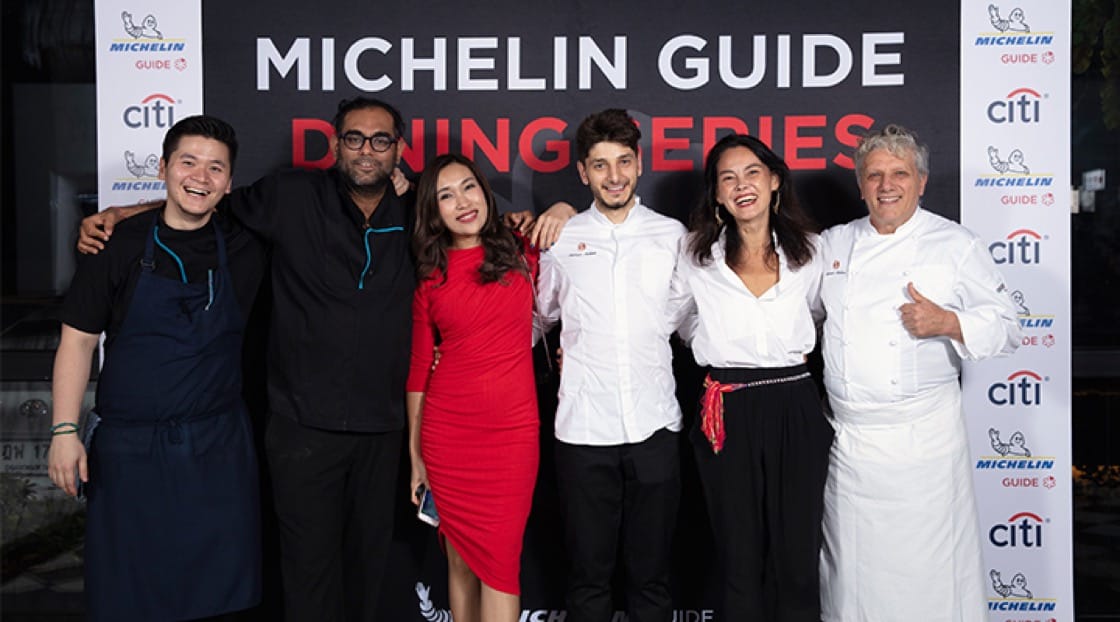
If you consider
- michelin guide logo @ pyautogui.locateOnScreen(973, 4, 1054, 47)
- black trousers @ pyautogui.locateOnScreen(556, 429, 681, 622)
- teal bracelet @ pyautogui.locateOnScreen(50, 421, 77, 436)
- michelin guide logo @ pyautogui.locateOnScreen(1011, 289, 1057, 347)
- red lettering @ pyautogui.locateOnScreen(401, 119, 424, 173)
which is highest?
michelin guide logo @ pyautogui.locateOnScreen(973, 4, 1054, 47)

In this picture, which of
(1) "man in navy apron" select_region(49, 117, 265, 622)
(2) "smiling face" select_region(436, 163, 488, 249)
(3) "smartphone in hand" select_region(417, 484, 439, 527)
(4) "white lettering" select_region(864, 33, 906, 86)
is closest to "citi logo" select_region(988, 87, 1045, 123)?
(4) "white lettering" select_region(864, 33, 906, 86)

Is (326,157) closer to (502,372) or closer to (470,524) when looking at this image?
(502,372)

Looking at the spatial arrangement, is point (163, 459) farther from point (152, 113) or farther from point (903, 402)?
point (903, 402)

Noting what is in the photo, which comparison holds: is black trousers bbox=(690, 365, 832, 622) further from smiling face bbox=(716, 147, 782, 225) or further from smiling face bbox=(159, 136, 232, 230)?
smiling face bbox=(159, 136, 232, 230)

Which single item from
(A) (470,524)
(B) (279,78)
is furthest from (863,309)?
(B) (279,78)

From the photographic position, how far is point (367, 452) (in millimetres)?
2588

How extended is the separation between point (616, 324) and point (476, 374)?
47cm

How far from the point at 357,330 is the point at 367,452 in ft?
1.30

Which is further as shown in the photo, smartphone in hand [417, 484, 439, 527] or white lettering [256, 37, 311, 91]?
white lettering [256, 37, 311, 91]

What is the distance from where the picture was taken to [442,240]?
8.45 feet

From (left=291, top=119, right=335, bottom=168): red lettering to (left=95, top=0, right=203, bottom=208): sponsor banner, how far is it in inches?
15.8

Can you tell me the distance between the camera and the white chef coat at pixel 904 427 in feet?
8.20

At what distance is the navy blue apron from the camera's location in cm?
237

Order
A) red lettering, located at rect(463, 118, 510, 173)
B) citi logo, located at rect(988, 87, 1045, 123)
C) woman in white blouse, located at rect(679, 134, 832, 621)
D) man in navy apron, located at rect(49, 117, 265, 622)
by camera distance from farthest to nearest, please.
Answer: red lettering, located at rect(463, 118, 510, 173), citi logo, located at rect(988, 87, 1045, 123), woman in white blouse, located at rect(679, 134, 832, 621), man in navy apron, located at rect(49, 117, 265, 622)
